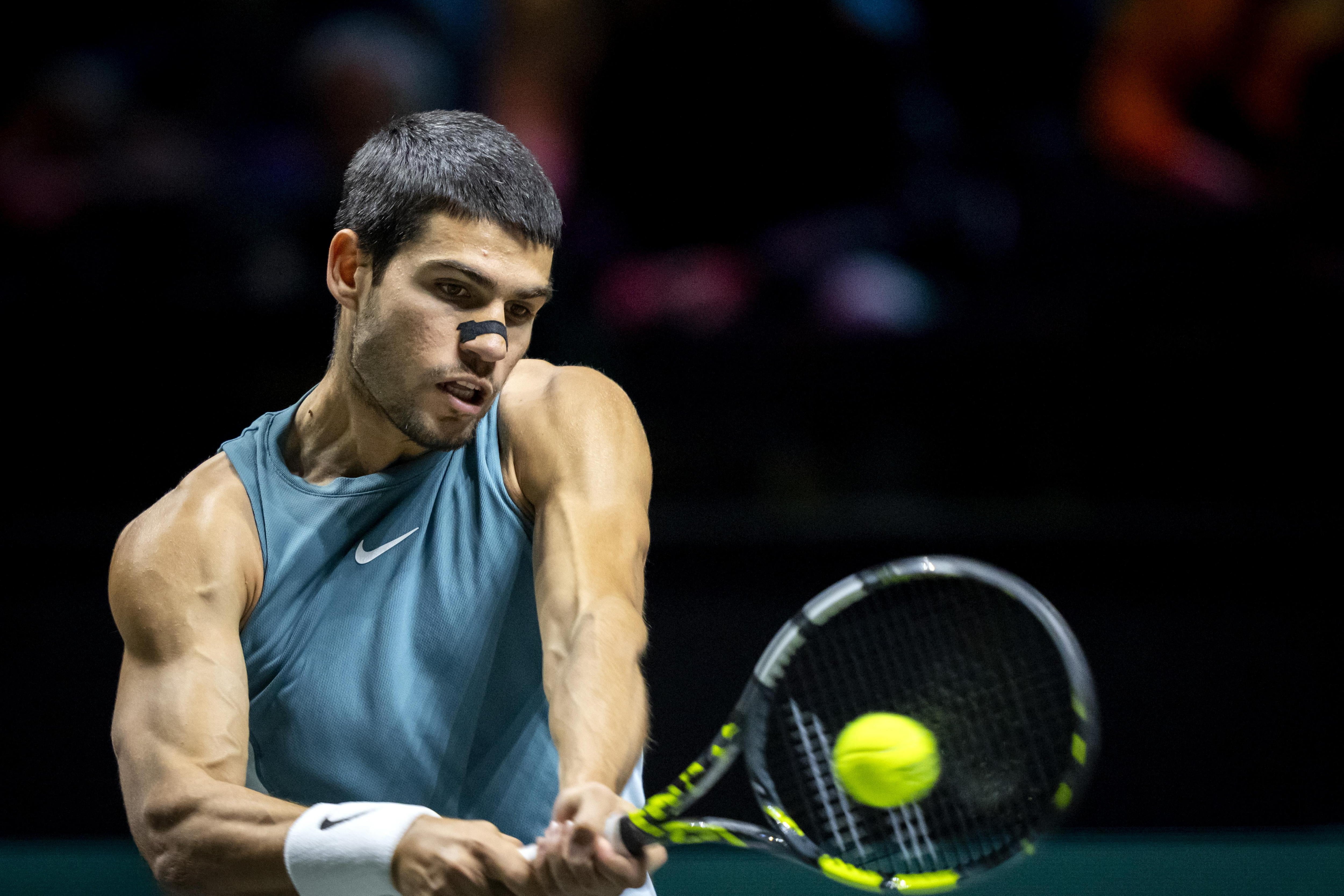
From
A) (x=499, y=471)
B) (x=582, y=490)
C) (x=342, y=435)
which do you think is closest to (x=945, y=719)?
(x=582, y=490)

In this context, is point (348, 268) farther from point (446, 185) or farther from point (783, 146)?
point (783, 146)

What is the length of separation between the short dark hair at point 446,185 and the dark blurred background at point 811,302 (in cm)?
202

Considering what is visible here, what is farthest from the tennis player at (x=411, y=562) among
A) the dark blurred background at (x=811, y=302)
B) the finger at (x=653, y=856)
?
the dark blurred background at (x=811, y=302)

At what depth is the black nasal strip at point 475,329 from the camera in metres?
1.87

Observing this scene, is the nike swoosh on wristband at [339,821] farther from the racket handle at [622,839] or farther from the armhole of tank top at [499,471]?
the armhole of tank top at [499,471]

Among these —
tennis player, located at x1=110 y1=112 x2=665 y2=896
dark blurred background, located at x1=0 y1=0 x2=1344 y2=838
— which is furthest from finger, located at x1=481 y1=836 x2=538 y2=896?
Answer: dark blurred background, located at x1=0 y1=0 x2=1344 y2=838

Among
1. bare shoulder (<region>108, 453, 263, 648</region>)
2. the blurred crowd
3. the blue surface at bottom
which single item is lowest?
the blue surface at bottom

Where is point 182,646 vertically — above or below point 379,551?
below

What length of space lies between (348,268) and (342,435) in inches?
9.5

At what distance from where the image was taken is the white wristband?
1630mm

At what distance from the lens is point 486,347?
73.4 inches

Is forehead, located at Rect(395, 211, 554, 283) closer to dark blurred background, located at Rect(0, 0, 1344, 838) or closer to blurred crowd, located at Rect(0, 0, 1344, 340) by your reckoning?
dark blurred background, located at Rect(0, 0, 1344, 838)

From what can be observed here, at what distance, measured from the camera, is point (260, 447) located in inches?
81.5

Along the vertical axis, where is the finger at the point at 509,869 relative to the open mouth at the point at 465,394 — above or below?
below
